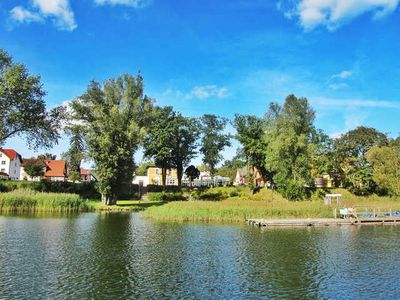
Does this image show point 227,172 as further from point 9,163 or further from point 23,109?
point 23,109

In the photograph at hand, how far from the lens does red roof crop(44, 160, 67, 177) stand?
112 metres

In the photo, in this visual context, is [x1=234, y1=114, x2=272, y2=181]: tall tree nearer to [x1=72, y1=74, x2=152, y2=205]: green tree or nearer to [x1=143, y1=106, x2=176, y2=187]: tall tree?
[x1=143, y1=106, x2=176, y2=187]: tall tree

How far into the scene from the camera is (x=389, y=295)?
17094 millimetres

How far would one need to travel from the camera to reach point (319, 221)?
43.0m

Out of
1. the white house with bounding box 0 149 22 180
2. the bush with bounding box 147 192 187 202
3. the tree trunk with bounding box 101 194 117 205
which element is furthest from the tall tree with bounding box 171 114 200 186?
the white house with bounding box 0 149 22 180

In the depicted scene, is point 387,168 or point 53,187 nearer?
point 53,187

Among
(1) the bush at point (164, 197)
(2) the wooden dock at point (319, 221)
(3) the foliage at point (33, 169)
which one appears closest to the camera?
(2) the wooden dock at point (319, 221)

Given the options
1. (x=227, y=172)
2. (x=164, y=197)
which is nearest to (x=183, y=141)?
(x=164, y=197)

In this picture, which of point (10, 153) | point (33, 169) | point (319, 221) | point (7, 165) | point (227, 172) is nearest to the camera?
point (319, 221)

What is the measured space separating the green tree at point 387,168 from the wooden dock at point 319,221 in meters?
23.2

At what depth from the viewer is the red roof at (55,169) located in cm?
11181

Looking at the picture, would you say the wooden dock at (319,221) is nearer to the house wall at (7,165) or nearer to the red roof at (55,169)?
the red roof at (55,169)

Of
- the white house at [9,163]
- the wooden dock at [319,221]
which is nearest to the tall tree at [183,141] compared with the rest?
the wooden dock at [319,221]

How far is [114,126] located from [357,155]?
5197 centimetres
